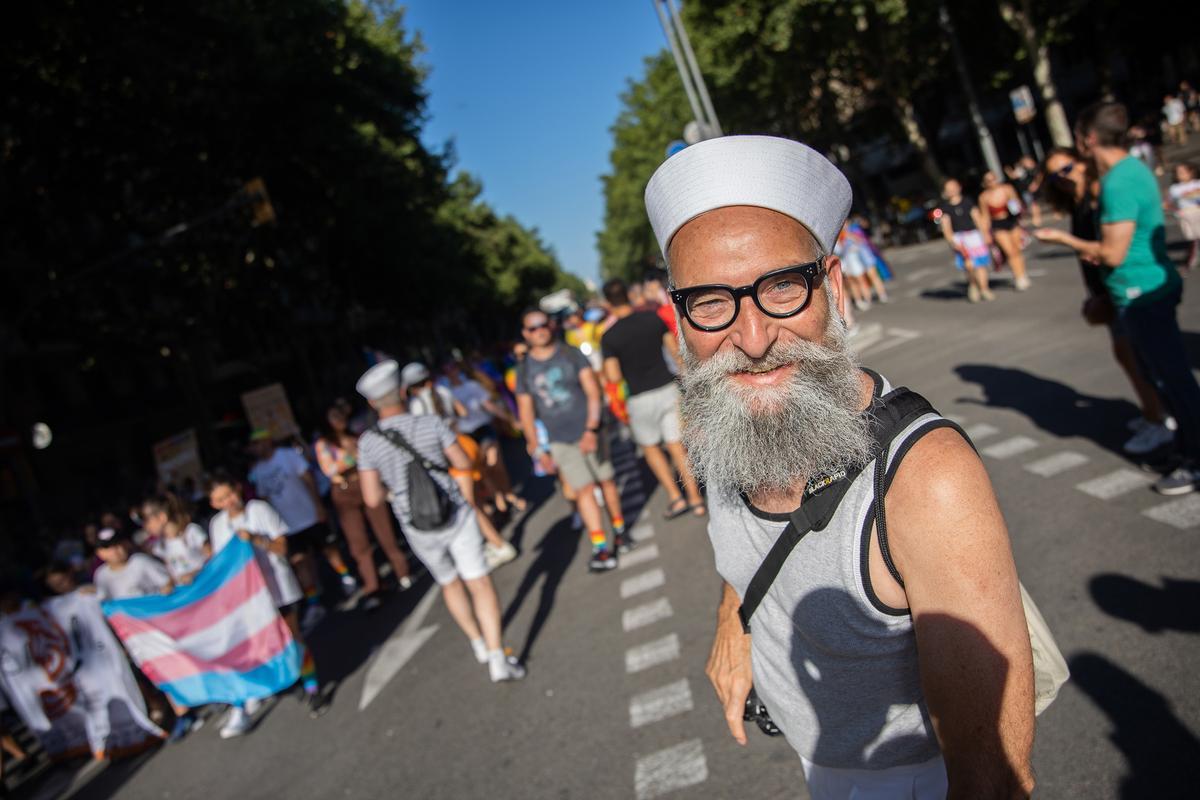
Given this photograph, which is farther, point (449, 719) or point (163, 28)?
point (163, 28)

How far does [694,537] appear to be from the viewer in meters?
6.30

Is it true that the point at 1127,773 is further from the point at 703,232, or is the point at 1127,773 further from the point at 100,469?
the point at 100,469

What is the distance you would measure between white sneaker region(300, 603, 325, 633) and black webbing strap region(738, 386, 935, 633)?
6959mm

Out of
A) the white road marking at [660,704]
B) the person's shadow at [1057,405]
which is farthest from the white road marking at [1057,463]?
the white road marking at [660,704]

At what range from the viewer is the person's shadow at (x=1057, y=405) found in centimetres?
556

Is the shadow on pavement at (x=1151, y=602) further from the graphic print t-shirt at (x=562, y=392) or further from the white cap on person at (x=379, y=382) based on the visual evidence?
the white cap on person at (x=379, y=382)

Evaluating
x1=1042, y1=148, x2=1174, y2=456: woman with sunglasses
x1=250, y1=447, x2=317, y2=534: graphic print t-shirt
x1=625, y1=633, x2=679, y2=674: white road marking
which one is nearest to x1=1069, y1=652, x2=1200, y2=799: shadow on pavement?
x1=625, y1=633, x2=679, y2=674: white road marking

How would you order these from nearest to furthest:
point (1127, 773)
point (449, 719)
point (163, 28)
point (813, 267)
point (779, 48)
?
point (813, 267) < point (1127, 773) < point (449, 719) < point (163, 28) < point (779, 48)

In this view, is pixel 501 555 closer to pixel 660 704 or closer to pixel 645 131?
pixel 660 704

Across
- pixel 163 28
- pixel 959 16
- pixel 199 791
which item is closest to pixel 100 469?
pixel 163 28

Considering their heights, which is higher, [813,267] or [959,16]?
[959,16]

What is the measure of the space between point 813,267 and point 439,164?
29.9 meters

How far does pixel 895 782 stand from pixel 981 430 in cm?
538

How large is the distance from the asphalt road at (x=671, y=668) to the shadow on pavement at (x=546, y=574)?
2 cm
